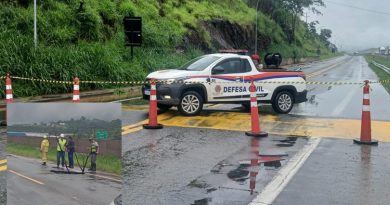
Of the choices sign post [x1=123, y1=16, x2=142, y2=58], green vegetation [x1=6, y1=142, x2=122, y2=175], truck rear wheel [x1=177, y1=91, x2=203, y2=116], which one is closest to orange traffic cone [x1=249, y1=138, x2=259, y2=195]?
green vegetation [x1=6, y1=142, x2=122, y2=175]

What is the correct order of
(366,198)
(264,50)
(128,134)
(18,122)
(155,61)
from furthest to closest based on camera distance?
(264,50) < (155,61) < (128,134) < (366,198) < (18,122)

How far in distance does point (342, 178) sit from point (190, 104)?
6597mm

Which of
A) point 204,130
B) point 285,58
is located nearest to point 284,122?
point 204,130

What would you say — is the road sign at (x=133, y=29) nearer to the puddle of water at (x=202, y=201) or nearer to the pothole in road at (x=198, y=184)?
the pothole in road at (x=198, y=184)

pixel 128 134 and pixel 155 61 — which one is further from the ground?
pixel 155 61

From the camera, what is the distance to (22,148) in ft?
11.2

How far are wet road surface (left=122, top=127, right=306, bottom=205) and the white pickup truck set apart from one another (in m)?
2.13

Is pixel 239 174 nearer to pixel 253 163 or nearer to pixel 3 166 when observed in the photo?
pixel 253 163

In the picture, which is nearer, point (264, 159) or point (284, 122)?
point (264, 159)

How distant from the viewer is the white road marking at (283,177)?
18.8 ft

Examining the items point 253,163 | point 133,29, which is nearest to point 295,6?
point 133,29

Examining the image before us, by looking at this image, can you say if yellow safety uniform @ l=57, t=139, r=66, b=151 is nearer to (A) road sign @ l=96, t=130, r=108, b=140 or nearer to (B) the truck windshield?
(A) road sign @ l=96, t=130, r=108, b=140

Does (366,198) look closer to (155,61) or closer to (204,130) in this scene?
(204,130)

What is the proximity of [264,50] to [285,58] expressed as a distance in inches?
328
